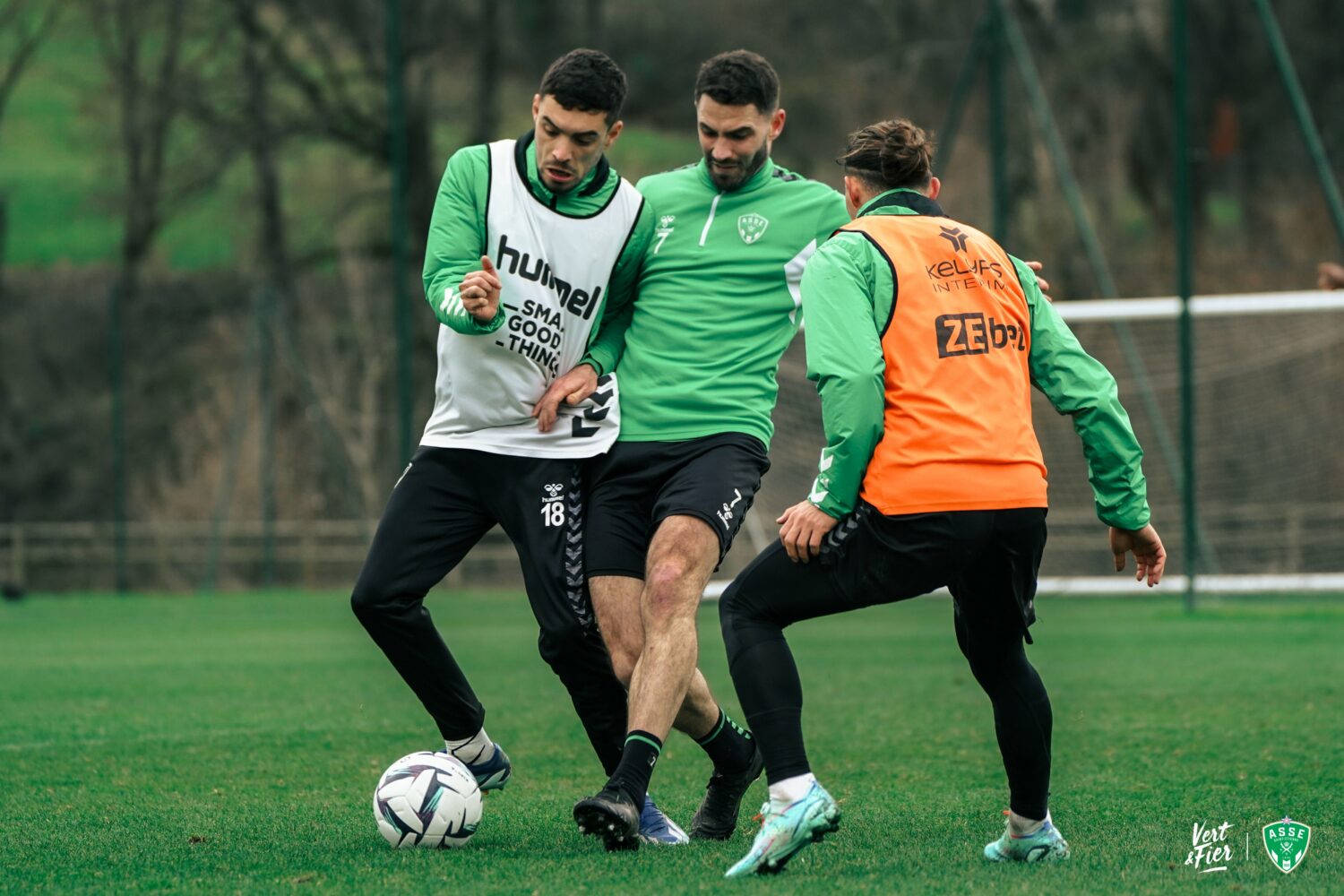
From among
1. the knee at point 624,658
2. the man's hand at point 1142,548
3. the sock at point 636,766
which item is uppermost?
the man's hand at point 1142,548

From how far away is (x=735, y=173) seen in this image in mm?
6074

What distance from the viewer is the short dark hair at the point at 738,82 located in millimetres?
5934

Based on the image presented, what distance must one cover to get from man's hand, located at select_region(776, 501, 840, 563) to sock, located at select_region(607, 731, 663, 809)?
2.60ft

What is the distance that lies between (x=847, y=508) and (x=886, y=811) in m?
1.60

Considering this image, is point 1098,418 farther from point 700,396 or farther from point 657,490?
point 657,490

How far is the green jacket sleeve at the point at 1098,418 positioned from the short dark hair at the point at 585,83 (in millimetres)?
1555

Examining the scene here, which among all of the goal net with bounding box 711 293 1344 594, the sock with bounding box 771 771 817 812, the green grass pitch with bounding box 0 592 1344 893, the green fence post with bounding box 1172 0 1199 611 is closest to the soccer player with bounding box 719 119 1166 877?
the sock with bounding box 771 771 817 812

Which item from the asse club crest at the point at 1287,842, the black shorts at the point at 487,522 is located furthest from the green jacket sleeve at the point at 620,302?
the asse club crest at the point at 1287,842

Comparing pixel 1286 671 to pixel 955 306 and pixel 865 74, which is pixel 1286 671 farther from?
pixel 865 74

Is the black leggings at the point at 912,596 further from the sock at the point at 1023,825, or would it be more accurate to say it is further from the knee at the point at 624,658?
the knee at the point at 624,658

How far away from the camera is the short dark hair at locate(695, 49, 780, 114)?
593cm

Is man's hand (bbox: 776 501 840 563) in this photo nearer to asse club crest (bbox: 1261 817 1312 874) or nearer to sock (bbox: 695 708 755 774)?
sock (bbox: 695 708 755 774)

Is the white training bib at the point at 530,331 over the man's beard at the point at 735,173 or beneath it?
beneath

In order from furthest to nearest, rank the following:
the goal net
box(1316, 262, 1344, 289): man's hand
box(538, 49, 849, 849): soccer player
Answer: the goal net < box(1316, 262, 1344, 289): man's hand < box(538, 49, 849, 849): soccer player
